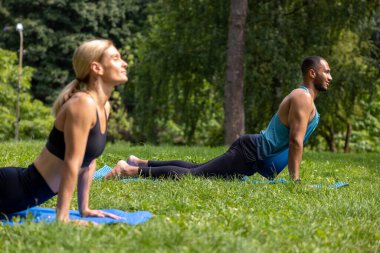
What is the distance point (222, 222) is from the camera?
192 inches

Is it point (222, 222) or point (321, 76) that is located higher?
point (321, 76)

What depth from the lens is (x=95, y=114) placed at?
478 centimetres

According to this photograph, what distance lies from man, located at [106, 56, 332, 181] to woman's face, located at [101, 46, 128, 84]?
2.97 metres

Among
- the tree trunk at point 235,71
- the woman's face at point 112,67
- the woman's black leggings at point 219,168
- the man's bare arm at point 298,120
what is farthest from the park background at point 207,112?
the woman's face at point 112,67

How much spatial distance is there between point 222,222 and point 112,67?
1.35m

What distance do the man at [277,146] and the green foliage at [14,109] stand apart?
25.4 metres

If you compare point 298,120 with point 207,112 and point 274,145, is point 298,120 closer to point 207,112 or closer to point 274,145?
point 274,145

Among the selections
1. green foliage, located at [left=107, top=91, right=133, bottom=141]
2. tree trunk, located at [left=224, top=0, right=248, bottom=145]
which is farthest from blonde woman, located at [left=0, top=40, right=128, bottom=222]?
green foliage, located at [left=107, top=91, right=133, bottom=141]

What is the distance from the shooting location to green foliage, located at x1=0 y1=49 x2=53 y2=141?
106 feet

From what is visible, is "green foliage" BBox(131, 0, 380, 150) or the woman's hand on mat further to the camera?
"green foliage" BBox(131, 0, 380, 150)

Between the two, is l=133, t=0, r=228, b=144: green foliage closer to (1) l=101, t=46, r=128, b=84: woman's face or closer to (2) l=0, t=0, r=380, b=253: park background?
(2) l=0, t=0, r=380, b=253: park background

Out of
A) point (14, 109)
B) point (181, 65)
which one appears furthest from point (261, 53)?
point (14, 109)

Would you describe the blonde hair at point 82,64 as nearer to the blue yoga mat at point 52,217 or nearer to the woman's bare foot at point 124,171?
the blue yoga mat at point 52,217

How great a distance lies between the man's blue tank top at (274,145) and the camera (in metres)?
7.97
